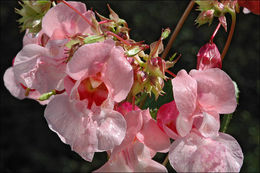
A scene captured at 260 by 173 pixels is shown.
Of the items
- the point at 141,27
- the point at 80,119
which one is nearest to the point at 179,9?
the point at 141,27

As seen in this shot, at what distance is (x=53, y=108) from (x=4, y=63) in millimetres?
1497

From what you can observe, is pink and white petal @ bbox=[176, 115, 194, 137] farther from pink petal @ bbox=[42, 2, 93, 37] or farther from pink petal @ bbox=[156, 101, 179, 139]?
pink petal @ bbox=[42, 2, 93, 37]

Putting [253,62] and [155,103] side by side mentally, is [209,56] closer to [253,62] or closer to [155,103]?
[155,103]

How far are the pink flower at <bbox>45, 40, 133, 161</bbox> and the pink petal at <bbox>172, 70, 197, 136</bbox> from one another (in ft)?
0.21

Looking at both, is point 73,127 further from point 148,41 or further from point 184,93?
point 148,41

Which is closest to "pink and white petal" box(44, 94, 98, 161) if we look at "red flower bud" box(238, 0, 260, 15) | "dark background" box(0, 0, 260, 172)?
"red flower bud" box(238, 0, 260, 15)

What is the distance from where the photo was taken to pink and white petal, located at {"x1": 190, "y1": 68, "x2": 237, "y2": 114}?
22.2 inches

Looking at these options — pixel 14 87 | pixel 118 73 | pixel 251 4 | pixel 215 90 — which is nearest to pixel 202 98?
pixel 215 90

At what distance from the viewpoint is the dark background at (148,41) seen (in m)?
1.86

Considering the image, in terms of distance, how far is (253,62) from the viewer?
6.53 ft

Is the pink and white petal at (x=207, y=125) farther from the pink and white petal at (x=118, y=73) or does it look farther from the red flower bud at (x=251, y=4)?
the red flower bud at (x=251, y=4)

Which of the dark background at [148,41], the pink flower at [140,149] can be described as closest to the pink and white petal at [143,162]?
the pink flower at [140,149]

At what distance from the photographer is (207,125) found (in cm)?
57

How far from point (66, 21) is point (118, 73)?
0.43 feet
